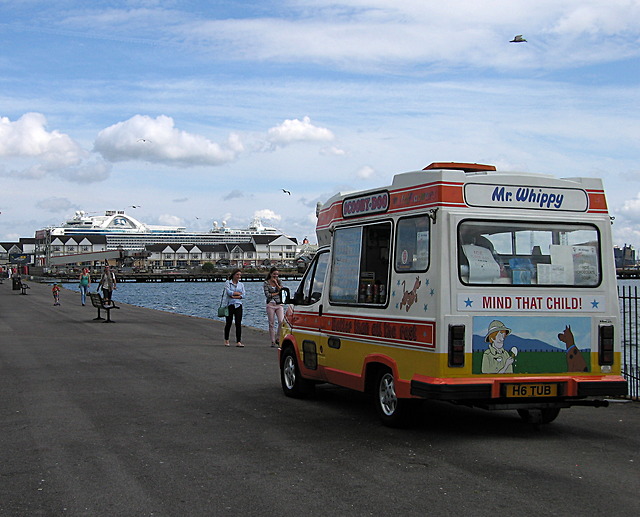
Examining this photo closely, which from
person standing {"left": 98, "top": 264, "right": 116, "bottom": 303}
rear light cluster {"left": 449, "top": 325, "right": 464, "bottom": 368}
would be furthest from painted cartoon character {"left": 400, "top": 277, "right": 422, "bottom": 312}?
person standing {"left": 98, "top": 264, "right": 116, "bottom": 303}

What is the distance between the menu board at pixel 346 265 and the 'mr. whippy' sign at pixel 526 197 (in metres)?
1.83

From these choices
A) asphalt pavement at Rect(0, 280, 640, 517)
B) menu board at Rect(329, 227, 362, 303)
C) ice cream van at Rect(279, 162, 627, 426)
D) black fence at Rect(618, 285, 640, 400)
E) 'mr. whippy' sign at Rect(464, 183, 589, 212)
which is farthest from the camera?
black fence at Rect(618, 285, 640, 400)

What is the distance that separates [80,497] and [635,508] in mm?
4147

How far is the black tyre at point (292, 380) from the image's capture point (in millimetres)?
11484

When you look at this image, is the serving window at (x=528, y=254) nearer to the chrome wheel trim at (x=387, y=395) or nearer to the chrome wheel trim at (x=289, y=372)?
the chrome wheel trim at (x=387, y=395)

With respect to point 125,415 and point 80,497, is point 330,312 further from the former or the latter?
point 80,497

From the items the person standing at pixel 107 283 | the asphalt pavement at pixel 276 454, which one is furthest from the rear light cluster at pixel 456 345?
the person standing at pixel 107 283

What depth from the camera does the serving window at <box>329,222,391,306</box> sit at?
9.49 meters

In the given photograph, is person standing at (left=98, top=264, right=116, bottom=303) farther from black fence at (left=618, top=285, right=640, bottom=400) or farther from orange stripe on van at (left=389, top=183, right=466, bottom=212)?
orange stripe on van at (left=389, top=183, right=466, bottom=212)

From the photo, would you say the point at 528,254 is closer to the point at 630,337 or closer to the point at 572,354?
the point at 572,354

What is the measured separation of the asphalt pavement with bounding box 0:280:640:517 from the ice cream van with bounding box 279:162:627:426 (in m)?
0.61

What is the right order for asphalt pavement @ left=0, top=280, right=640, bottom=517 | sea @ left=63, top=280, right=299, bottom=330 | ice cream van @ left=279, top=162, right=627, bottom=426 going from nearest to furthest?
asphalt pavement @ left=0, top=280, right=640, bottom=517 < ice cream van @ left=279, top=162, right=627, bottom=426 < sea @ left=63, top=280, right=299, bottom=330

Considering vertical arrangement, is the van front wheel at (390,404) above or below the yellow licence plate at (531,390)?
below

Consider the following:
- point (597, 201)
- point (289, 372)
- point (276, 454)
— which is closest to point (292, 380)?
point (289, 372)
